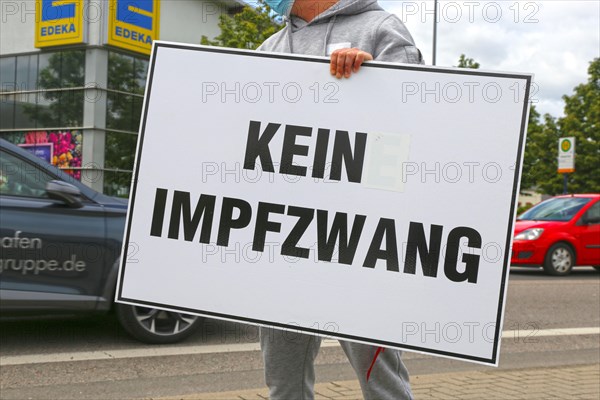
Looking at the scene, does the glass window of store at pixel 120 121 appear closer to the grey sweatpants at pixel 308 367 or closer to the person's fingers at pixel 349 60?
the grey sweatpants at pixel 308 367

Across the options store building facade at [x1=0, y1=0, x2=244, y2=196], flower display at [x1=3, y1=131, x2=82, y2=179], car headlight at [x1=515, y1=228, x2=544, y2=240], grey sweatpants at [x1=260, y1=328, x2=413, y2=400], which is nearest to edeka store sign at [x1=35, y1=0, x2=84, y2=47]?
store building facade at [x1=0, y1=0, x2=244, y2=196]

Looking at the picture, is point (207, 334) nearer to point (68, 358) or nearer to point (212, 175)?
point (68, 358)

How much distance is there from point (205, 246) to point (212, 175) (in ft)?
0.65

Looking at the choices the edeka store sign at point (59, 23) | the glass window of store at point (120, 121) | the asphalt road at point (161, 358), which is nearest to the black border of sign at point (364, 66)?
the asphalt road at point (161, 358)

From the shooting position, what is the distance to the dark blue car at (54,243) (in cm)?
539

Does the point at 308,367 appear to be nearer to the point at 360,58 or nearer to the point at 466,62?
the point at 360,58

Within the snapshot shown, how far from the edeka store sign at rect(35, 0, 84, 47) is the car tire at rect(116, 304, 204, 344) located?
18.0 meters

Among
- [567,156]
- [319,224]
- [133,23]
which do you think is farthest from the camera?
[567,156]

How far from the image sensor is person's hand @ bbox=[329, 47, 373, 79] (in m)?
2.11

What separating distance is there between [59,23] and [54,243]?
1889 cm

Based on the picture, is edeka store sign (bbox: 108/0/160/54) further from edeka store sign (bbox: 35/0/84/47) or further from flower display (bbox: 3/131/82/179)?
flower display (bbox: 3/131/82/179)

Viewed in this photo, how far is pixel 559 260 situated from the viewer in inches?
552

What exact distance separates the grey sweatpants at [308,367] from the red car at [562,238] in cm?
1198

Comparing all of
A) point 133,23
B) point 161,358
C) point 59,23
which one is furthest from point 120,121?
point 161,358
